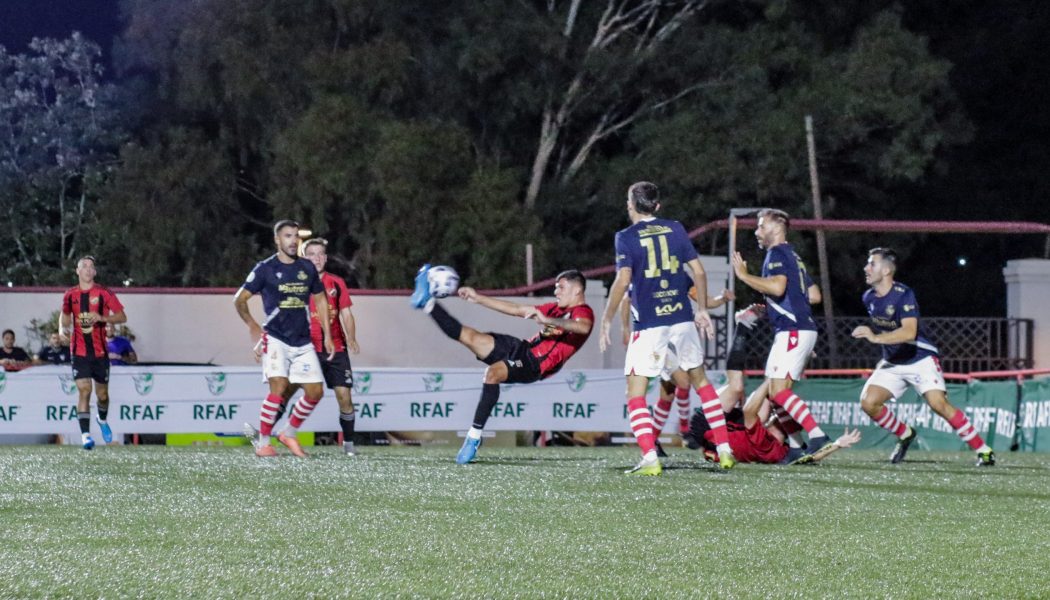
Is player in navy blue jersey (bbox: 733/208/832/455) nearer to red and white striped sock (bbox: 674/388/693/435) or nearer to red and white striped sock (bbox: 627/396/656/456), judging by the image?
red and white striped sock (bbox: 674/388/693/435)

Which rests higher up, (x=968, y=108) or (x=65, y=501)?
(x=968, y=108)

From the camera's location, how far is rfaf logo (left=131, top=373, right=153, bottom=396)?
1797 cm

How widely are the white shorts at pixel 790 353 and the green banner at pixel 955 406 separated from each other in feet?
18.9

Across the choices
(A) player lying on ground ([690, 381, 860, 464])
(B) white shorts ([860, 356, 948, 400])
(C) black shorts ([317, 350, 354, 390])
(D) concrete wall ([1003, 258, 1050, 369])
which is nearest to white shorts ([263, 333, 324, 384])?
(C) black shorts ([317, 350, 354, 390])

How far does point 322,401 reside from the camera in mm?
17938

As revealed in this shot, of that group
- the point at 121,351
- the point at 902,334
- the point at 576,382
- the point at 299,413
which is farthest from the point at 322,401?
the point at 902,334

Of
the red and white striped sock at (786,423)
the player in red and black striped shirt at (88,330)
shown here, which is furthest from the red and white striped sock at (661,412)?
the player in red and black striped shirt at (88,330)

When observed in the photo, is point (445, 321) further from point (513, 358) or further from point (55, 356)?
point (55, 356)

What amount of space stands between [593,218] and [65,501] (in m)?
26.0

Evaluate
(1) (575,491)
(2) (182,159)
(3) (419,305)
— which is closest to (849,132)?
(2) (182,159)

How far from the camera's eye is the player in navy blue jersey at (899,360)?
11.8 m

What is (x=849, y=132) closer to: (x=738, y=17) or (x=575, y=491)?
(x=738, y=17)

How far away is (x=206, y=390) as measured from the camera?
18016mm

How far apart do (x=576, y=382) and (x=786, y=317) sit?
7.81 metres
